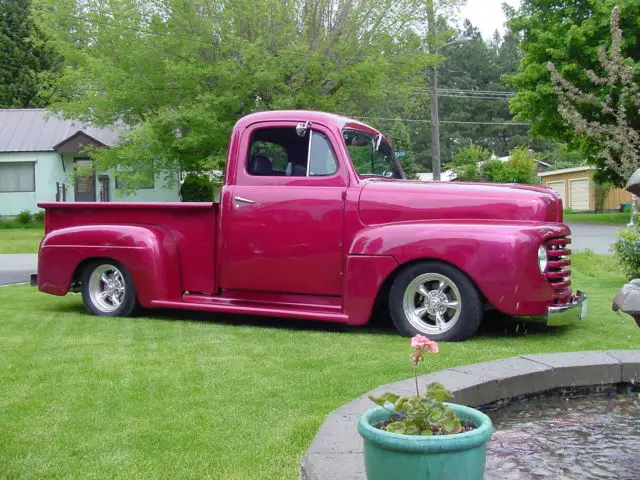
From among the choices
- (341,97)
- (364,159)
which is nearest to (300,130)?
(364,159)

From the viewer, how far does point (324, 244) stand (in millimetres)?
6895

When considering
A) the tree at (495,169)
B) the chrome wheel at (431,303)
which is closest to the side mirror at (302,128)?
the chrome wheel at (431,303)

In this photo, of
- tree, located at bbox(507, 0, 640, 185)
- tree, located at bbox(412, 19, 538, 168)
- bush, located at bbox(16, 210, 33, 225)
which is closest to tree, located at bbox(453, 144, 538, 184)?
tree, located at bbox(507, 0, 640, 185)

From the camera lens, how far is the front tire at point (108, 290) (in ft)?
25.8

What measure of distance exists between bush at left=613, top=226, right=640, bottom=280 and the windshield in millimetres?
3375

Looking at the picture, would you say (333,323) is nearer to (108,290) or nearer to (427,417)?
(108,290)

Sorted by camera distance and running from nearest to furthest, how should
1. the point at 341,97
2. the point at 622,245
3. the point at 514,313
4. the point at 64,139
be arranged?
the point at 514,313
the point at 622,245
the point at 341,97
the point at 64,139

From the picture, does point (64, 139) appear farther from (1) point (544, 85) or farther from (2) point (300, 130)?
(2) point (300, 130)

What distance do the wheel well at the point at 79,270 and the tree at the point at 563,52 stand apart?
20.9 m

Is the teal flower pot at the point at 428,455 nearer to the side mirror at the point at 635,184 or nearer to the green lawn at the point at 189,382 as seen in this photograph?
the green lawn at the point at 189,382

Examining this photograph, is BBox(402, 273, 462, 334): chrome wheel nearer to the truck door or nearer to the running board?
the running board

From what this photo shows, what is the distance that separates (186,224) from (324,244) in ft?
5.01

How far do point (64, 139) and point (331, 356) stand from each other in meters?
29.7

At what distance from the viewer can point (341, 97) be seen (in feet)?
66.4
